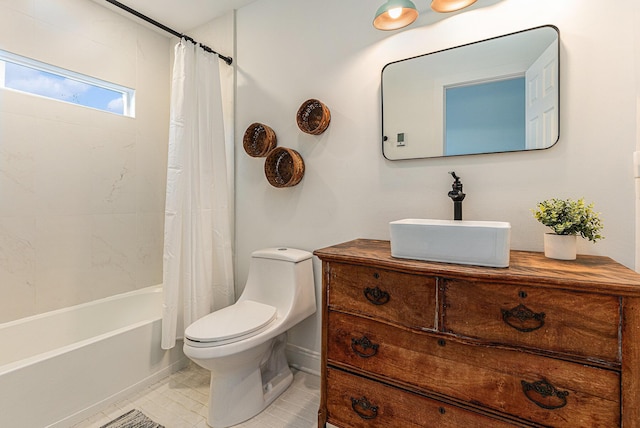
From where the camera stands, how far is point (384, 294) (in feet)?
3.97

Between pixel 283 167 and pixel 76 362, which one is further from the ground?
pixel 283 167

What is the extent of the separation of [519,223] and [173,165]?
1.94 meters

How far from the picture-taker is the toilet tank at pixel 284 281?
180 centimetres

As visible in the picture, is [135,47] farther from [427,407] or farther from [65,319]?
[427,407]

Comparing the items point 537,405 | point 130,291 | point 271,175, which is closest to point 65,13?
point 271,175

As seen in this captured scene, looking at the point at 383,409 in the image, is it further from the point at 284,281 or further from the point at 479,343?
the point at 284,281

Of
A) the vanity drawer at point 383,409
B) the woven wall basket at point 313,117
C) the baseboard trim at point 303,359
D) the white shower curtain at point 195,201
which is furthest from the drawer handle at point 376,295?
the white shower curtain at point 195,201

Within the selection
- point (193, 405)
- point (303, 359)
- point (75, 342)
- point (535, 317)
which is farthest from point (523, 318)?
point (75, 342)

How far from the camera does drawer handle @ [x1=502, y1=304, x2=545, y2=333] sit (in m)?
0.96

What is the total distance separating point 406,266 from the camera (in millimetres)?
1135

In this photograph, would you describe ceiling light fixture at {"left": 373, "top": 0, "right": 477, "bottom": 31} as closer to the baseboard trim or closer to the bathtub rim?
the baseboard trim

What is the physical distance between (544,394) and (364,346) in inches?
24.0

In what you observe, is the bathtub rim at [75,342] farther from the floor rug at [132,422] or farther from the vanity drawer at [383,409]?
the vanity drawer at [383,409]

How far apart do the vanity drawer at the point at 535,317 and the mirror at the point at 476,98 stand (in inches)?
28.7
